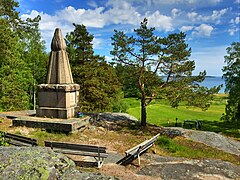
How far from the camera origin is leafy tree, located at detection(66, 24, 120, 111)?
73.7 feet

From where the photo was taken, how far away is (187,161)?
8820mm

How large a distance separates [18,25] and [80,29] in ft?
20.0

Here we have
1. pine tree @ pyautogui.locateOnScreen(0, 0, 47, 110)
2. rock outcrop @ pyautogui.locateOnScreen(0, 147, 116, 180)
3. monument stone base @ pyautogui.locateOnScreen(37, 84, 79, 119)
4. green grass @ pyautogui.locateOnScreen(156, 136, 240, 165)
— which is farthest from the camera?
pine tree @ pyautogui.locateOnScreen(0, 0, 47, 110)

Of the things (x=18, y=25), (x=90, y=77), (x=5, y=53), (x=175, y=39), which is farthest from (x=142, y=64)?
(x=18, y=25)

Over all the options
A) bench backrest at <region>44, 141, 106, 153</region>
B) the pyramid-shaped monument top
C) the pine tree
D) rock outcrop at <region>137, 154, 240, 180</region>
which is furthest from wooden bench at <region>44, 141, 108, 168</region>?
the pine tree

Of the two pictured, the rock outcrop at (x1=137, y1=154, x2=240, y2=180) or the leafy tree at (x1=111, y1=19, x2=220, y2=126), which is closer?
the rock outcrop at (x1=137, y1=154, x2=240, y2=180)

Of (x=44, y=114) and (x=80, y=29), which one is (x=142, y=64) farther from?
(x=80, y=29)

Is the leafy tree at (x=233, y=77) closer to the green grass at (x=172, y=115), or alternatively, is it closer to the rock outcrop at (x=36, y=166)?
the green grass at (x=172, y=115)

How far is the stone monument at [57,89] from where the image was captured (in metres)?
14.1

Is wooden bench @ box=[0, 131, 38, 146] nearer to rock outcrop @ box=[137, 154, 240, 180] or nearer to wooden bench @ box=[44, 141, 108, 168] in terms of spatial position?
wooden bench @ box=[44, 141, 108, 168]

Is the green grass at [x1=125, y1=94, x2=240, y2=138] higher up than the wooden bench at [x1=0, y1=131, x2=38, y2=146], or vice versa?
the wooden bench at [x1=0, y1=131, x2=38, y2=146]

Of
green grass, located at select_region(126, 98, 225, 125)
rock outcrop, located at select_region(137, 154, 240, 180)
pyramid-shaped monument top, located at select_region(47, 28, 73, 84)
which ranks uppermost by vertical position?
pyramid-shaped monument top, located at select_region(47, 28, 73, 84)

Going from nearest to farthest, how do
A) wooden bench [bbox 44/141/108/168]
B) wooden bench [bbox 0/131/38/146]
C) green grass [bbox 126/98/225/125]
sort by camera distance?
wooden bench [bbox 44/141/108/168], wooden bench [bbox 0/131/38/146], green grass [bbox 126/98/225/125]

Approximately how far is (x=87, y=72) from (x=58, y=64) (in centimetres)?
762
